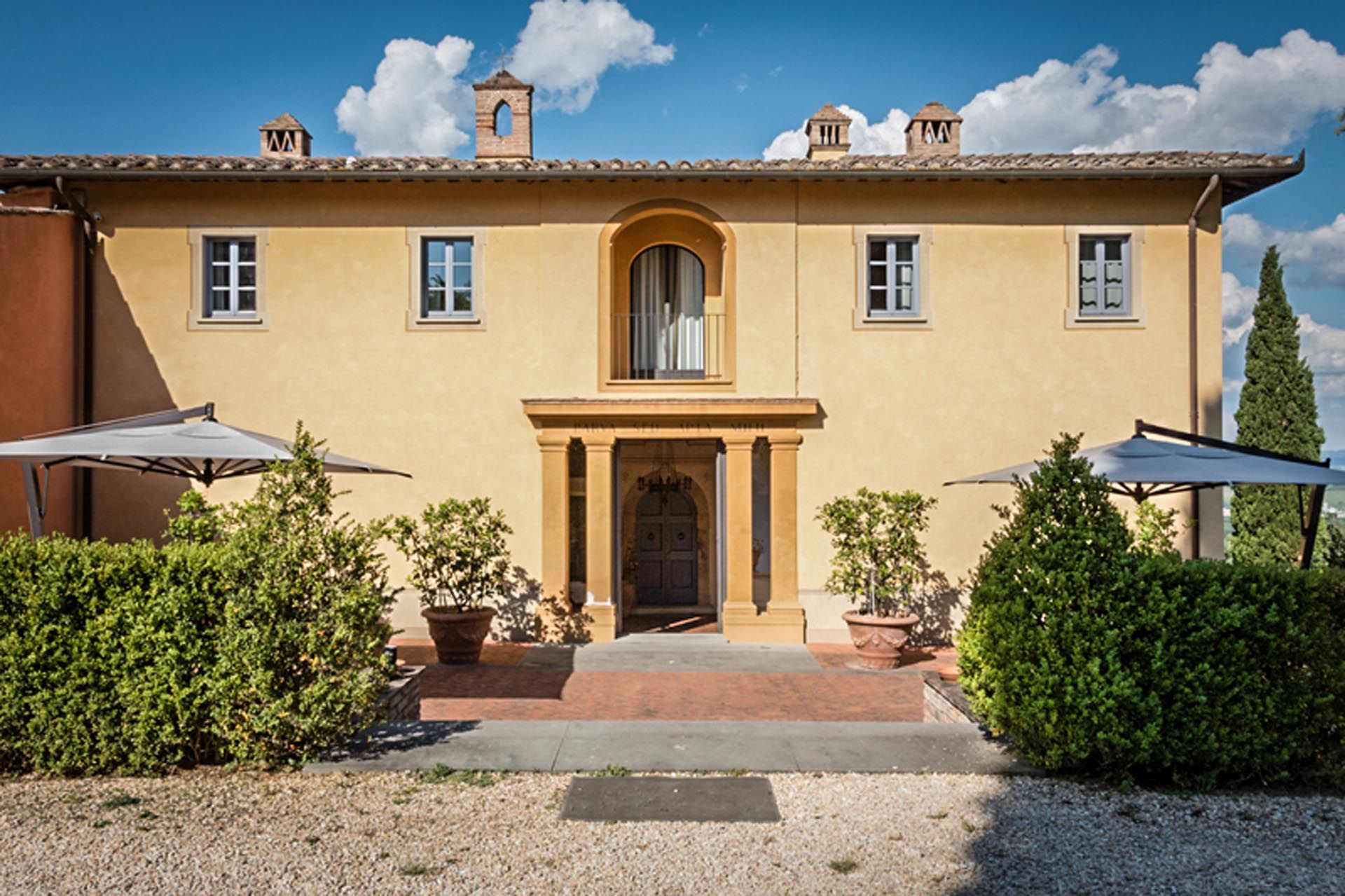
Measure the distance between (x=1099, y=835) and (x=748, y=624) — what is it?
25.5 ft

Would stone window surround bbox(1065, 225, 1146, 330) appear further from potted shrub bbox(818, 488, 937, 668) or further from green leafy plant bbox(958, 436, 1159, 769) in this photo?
green leafy plant bbox(958, 436, 1159, 769)

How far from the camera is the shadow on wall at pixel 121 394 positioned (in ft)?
40.7

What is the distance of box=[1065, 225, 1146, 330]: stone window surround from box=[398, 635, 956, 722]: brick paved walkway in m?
4.98

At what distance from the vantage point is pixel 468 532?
11.5 m

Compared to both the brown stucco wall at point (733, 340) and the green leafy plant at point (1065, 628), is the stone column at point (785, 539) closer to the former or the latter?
the brown stucco wall at point (733, 340)

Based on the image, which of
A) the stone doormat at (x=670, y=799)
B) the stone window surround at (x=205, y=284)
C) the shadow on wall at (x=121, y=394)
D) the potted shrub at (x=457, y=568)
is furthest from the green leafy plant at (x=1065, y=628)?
the shadow on wall at (x=121, y=394)

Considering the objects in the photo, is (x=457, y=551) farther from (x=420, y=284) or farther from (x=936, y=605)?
(x=936, y=605)

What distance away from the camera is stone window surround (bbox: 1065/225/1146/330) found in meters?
12.7

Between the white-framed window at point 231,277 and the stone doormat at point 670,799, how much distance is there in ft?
32.2

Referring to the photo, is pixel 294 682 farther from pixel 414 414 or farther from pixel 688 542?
pixel 688 542

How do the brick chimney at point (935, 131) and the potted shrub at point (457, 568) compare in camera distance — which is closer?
the potted shrub at point (457, 568)

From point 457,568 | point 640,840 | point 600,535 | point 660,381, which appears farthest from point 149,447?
point 660,381

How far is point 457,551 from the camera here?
11430mm

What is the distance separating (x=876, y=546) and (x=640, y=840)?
7.51 m
